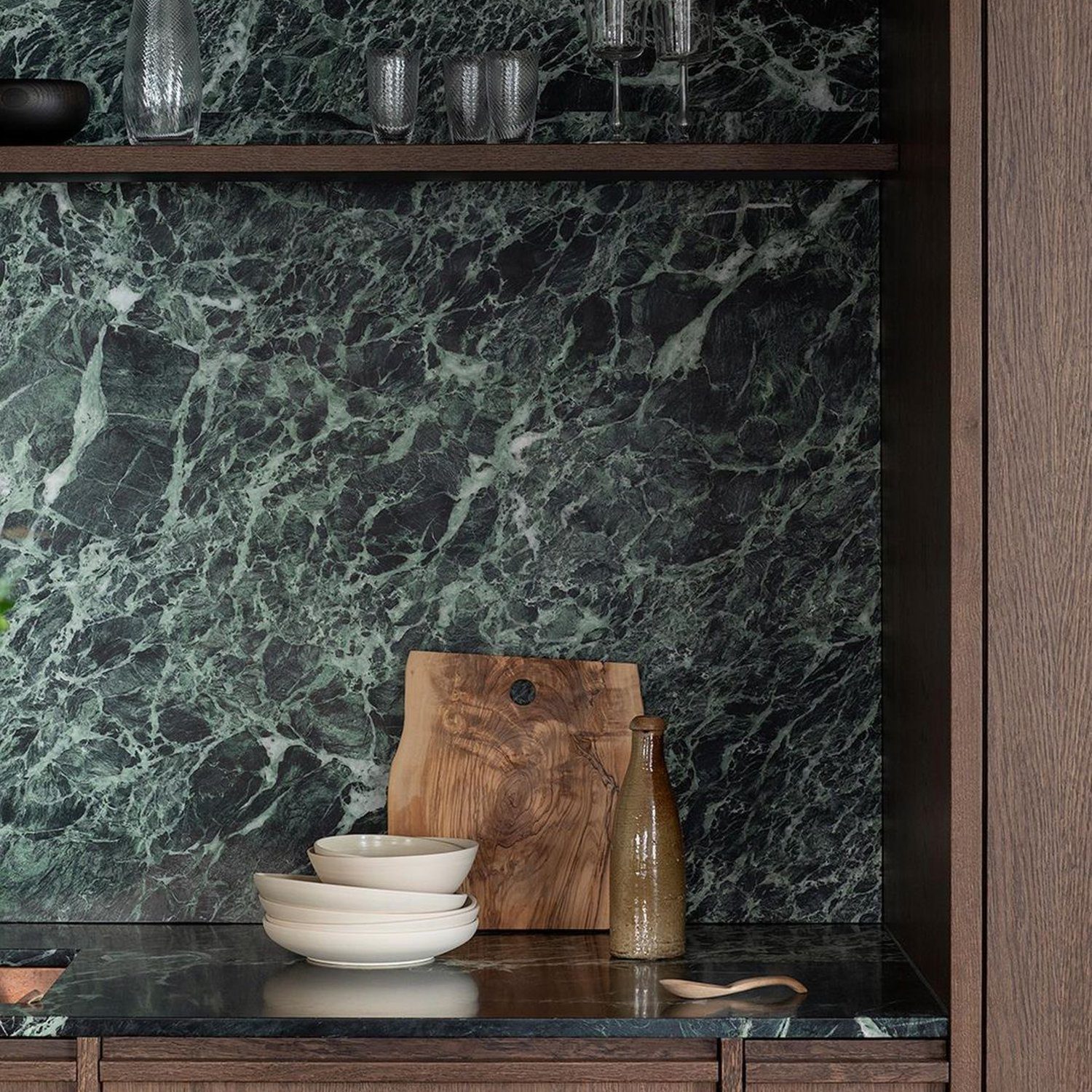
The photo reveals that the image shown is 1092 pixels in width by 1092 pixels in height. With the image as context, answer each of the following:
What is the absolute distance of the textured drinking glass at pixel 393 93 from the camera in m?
2.02

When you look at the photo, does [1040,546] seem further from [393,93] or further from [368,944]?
[393,93]

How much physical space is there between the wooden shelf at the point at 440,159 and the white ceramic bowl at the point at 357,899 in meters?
0.98

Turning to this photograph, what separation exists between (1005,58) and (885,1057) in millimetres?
1190

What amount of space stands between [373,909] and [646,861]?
0.37 meters

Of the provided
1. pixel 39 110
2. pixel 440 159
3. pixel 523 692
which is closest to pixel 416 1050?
pixel 523 692

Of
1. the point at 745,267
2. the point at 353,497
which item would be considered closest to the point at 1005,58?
the point at 745,267

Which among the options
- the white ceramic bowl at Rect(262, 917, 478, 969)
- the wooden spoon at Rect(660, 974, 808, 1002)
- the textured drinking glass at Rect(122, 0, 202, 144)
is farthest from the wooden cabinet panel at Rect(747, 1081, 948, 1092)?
the textured drinking glass at Rect(122, 0, 202, 144)

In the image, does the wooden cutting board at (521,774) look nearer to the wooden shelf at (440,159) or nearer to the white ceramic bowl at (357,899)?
the white ceramic bowl at (357,899)

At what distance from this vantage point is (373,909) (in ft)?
6.03

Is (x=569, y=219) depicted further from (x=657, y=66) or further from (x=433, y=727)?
(x=433, y=727)

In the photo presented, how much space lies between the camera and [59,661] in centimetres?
218

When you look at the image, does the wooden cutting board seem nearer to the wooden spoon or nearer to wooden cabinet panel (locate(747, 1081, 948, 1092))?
the wooden spoon

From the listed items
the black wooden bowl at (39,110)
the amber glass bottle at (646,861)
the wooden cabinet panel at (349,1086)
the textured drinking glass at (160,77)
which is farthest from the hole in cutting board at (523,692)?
the black wooden bowl at (39,110)

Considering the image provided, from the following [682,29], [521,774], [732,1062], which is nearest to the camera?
[732,1062]
